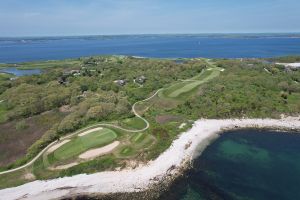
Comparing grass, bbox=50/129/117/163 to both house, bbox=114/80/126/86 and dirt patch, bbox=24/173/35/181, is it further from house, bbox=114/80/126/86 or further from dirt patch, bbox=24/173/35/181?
house, bbox=114/80/126/86

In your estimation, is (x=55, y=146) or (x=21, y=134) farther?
(x=21, y=134)

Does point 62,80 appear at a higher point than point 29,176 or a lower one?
higher

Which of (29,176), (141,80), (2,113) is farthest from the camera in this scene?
(141,80)

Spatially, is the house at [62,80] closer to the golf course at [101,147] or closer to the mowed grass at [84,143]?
the golf course at [101,147]

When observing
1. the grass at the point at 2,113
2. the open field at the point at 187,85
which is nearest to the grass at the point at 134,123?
the open field at the point at 187,85

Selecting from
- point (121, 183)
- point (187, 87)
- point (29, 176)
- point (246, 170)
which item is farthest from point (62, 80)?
point (246, 170)

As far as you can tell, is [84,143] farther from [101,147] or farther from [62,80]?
[62,80]

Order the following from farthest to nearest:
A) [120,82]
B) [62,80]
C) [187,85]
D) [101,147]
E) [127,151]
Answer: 1. [62,80]
2. [120,82]
3. [187,85]
4. [101,147]
5. [127,151]

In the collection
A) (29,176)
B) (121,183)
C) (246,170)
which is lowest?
(246,170)

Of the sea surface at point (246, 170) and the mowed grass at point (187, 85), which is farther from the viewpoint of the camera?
the mowed grass at point (187, 85)
